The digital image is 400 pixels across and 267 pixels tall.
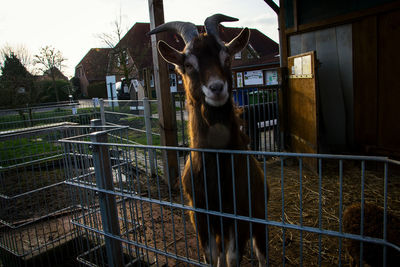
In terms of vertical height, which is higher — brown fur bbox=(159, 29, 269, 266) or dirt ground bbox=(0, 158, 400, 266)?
brown fur bbox=(159, 29, 269, 266)

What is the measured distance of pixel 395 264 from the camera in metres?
2.28

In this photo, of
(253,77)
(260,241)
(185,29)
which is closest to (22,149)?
(185,29)

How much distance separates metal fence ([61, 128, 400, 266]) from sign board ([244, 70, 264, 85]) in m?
16.0

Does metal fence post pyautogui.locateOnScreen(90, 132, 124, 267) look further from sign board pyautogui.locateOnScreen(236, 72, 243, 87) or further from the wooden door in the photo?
sign board pyautogui.locateOnScreen(236, 72, 243, 87)

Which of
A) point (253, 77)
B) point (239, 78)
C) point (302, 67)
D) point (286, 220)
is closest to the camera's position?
point (286, 220)

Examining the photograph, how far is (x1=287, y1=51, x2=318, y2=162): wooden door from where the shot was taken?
16.4 feet

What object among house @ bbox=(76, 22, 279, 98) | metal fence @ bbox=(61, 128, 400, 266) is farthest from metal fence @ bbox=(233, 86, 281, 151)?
house @ bbox=(76, 22, 279, 98)

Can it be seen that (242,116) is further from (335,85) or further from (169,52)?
(169,52)

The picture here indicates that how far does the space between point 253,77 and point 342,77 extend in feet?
54.7

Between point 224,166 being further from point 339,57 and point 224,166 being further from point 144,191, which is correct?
point 339,57

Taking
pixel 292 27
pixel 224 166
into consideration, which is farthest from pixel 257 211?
pixel 292 27

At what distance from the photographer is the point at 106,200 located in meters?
2.53

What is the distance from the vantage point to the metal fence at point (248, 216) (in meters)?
1.66

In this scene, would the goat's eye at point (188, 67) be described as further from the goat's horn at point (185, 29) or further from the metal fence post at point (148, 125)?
the metal fence post at point (148, 125)
